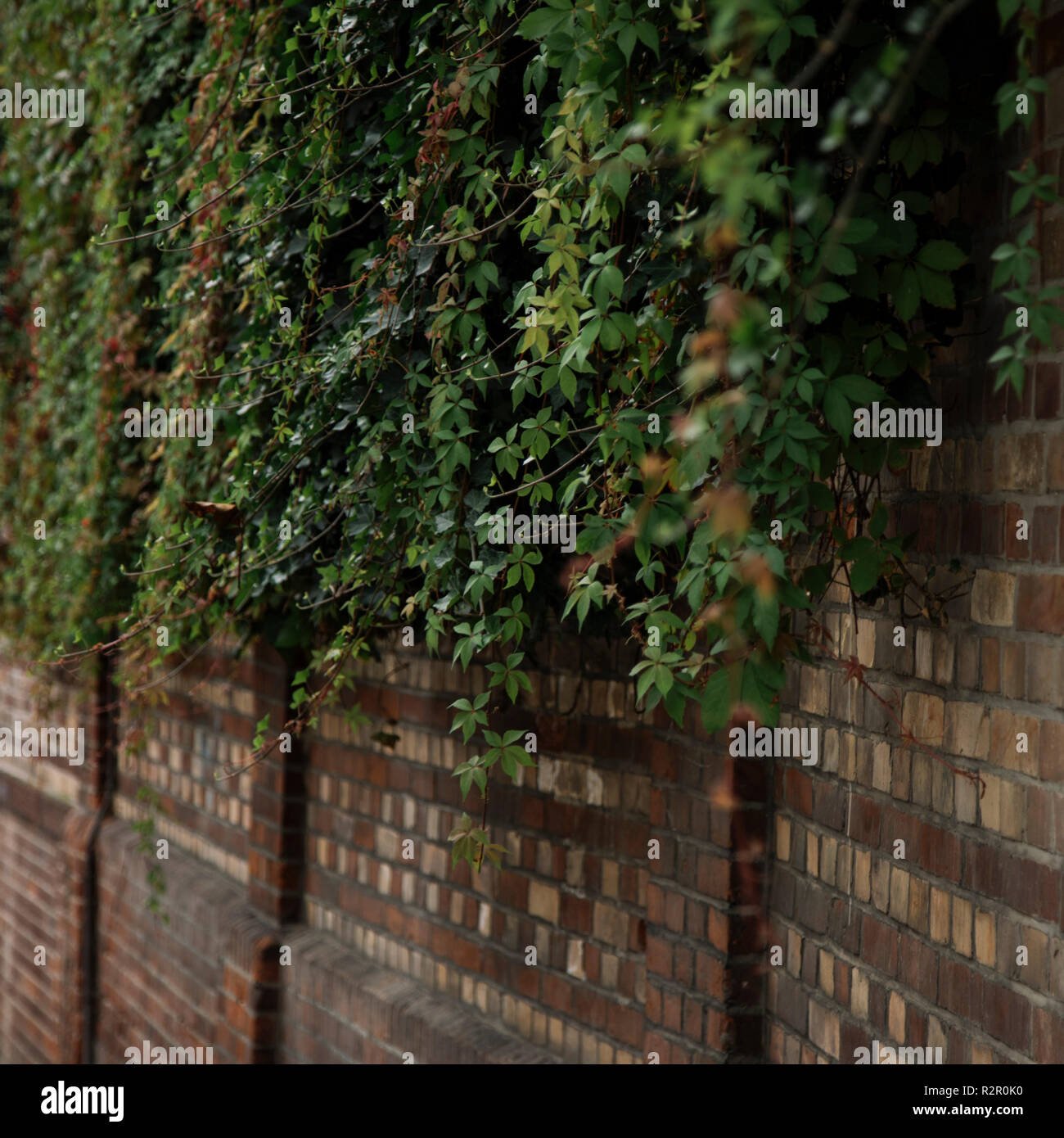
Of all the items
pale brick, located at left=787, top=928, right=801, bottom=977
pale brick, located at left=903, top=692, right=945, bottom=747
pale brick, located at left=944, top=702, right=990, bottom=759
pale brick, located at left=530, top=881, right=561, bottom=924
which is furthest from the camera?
pale brick, located at left=530, top=881, right=561, bottom=924

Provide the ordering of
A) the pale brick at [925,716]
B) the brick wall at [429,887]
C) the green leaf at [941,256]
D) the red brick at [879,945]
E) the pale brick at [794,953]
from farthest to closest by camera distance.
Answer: the brick wall at [429,887] < the pale brick at [794,953] < the red brick at [879,945] < the pale brick at [925,716] < the green leaf at [941,256]

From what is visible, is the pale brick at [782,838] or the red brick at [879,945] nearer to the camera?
the red brick at [879,945]

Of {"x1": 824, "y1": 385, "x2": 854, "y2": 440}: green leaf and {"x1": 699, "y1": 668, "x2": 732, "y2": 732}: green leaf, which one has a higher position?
{"x1": 824, "y1": 385, "x2": 854, "y2": 440}: green leaf

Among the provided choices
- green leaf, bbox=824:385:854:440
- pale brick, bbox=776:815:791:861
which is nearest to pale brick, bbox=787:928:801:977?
pale brick, bbox=776:815:791:861

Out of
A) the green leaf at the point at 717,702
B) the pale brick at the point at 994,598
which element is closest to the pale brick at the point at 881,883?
the pale brick at the point at 994,598

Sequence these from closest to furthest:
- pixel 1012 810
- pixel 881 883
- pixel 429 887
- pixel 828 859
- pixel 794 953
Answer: pixel 1012 810 < pixel 881 883 < pixel 828 859 < pixel 794 953 < pixel 429 887

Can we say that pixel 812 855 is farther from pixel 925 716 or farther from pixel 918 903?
pixel 925 716

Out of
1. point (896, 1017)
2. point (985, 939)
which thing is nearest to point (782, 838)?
point (896, 1017)

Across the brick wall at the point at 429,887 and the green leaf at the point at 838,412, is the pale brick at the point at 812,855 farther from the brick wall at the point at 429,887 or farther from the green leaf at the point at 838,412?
the green leaf at the point at 838,412

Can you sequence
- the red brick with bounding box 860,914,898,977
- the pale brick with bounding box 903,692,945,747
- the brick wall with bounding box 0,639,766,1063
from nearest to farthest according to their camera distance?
the pale brick with bounding box 903,692,945,747 < the red brick with bounding box 860,914,898,977 < the brick wall with bounding box 0,639,766,1063

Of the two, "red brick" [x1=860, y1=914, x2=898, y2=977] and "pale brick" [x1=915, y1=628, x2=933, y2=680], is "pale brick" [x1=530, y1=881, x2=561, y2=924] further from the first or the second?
"pale brick" [x1=915, y1=628, x2=933, y2=680]

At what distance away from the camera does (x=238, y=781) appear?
516 cm

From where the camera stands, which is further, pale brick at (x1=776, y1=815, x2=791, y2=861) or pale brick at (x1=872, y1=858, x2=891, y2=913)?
pale brick at (x1=776, y1=815, x2=791, y2=861)
